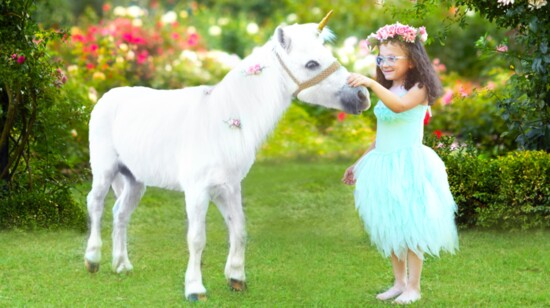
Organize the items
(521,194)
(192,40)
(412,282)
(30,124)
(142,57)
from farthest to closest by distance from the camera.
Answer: (192,40) → (142,57) → (30,124) → (521,194) → (412,282)

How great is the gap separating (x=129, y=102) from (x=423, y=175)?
1.96m

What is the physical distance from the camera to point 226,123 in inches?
207

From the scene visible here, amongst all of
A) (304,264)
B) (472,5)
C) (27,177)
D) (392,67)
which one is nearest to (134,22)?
(27,177)

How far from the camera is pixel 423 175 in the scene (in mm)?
5199

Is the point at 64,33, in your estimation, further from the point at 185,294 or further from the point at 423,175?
the point at 423,175

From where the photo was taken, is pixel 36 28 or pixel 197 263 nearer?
pixel 197 263

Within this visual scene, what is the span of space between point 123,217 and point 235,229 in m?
0.99

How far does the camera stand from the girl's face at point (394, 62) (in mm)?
5277

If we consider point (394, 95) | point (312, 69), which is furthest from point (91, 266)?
point (394, 95)

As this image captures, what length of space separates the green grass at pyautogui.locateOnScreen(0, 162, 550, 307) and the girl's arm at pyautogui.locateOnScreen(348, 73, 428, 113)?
Result: 1148 millimetres

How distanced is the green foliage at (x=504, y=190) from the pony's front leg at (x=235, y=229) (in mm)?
2363

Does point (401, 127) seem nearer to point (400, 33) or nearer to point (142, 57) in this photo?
point (400, 33)

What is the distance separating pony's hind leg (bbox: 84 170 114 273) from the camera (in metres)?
6.04

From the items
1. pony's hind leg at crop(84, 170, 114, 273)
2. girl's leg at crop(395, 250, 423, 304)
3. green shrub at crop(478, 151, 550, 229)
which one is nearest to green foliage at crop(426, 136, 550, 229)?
green shrub at crop(478, 151, 550, 229)
